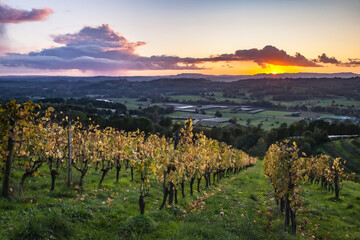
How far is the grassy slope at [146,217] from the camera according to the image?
445 inches

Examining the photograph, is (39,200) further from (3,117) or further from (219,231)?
(219,231)

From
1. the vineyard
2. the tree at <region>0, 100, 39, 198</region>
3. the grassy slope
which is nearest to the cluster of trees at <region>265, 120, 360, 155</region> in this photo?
the grassy slope

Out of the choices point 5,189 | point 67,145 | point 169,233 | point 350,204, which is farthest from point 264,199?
point 5,189

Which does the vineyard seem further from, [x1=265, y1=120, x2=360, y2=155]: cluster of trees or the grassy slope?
[x1=265, y1=120, x2=360, y2=155]: cluster of trees

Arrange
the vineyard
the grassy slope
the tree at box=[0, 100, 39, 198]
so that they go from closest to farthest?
the grassy slope < the vineyard < the tree at box=[0, 100, 39, 198]

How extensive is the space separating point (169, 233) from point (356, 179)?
239ft

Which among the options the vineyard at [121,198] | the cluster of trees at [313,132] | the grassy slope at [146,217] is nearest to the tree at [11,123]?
the vineyard at [121,198]

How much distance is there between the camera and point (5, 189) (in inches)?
567

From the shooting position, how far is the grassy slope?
37.1ft

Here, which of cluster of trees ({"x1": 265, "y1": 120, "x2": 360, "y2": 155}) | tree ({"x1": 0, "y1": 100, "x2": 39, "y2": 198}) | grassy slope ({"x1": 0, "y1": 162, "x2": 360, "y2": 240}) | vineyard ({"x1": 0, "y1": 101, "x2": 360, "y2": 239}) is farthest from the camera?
cluster of trees ({"x1": 265, "y1": 120, "x2": 360, "y2": 155})

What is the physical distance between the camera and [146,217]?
13.0 m

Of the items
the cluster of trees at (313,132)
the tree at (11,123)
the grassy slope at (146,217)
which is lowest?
the cluster of trees at (313,132)

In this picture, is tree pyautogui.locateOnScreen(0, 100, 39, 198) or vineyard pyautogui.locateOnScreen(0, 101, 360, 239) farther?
tree pyautogui.locateOnScreen(0, 100, 39, 198)

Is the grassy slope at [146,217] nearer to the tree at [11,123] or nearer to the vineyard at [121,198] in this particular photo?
the vineyard at [121,198]
